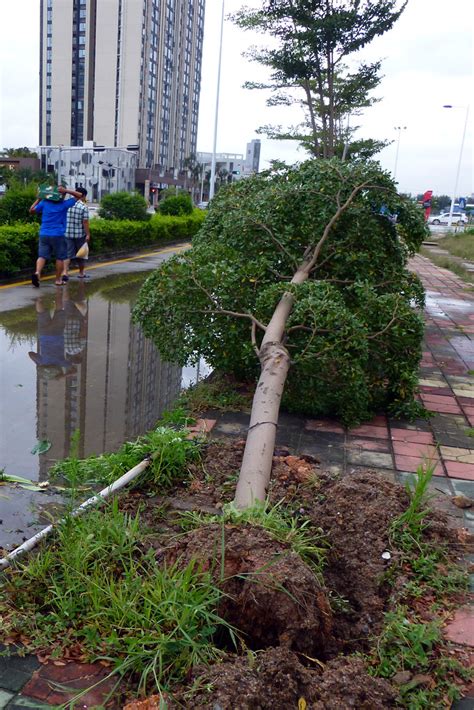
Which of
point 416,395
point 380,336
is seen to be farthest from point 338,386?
point 416,395

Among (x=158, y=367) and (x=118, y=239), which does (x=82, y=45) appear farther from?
(x=158, y=367)

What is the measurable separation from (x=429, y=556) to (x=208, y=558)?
42.5 inches

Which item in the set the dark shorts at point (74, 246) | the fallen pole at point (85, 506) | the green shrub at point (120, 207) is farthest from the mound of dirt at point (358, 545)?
the green shrub at point (120, 207)

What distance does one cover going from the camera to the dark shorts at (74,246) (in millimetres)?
11398

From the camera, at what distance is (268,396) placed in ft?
13.2

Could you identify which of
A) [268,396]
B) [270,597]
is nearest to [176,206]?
[268,396]

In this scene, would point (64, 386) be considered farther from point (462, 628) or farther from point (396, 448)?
point (462, 628)

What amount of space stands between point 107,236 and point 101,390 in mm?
10739

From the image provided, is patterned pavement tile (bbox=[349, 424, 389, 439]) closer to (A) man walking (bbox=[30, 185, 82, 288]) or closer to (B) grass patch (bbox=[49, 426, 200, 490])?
(B) grass patch (bbox=[49, 426, 200, 490])

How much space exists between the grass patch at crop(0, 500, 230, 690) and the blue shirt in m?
8.71

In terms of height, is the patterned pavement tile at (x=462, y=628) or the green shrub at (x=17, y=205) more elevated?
the green shrub at (x=17, y=205)

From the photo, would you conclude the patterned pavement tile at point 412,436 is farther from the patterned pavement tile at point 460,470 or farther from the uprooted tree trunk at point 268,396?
the uprooted tree trunk at point 268,396

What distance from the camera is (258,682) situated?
6.68 ft

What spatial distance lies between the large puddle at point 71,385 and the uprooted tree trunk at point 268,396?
87 cm
